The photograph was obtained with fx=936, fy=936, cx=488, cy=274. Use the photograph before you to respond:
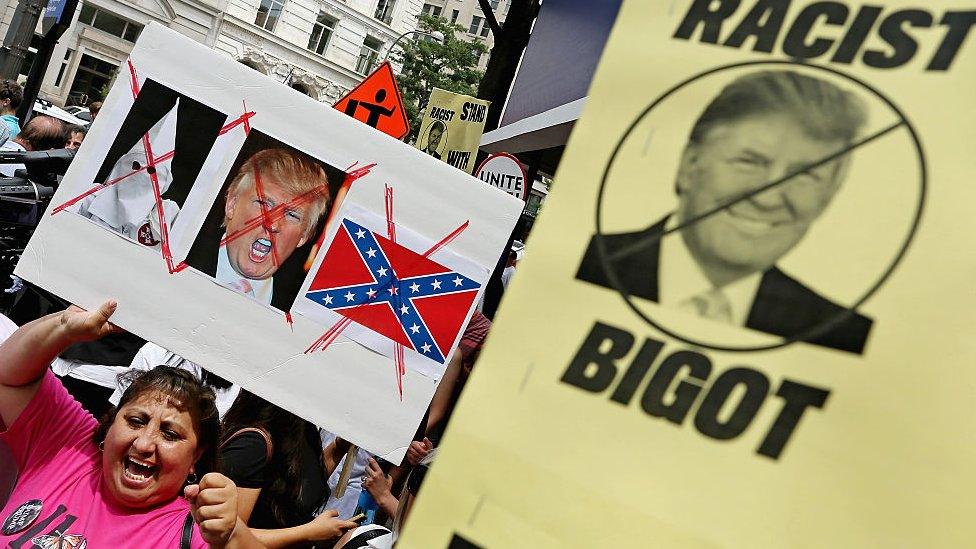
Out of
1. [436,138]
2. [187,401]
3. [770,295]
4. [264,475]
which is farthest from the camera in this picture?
[436,138]

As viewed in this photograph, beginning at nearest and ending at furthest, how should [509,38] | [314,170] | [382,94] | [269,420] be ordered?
[314,170]
[269,420]
[382,94]
[509,38]

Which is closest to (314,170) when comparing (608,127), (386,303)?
(386,303)

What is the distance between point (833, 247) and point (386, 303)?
1.79 metres

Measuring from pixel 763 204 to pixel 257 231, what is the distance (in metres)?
1.90

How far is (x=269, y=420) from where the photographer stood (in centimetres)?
307

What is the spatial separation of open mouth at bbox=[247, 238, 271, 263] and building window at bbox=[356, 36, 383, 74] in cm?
4077

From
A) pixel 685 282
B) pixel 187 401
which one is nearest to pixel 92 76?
pixel 187 401

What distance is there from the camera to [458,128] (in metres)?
8.60

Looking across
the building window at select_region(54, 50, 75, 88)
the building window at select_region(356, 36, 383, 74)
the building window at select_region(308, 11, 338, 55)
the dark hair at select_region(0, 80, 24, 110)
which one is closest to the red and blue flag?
the dark hair at select_region(0, 80, 24, 110)

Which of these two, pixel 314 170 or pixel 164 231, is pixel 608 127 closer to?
pixel 314 170

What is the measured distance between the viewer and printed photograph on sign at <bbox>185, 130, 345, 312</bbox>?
2.55m

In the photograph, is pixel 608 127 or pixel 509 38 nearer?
pixel 608 127

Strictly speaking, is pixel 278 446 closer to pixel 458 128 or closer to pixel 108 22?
pixel 458 128

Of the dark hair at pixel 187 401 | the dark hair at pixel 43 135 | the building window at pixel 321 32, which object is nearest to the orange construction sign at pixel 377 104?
the dark hair at pixel 43 135
